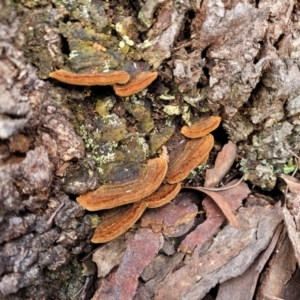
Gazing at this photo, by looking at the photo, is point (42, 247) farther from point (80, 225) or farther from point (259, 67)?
point (259, 67)

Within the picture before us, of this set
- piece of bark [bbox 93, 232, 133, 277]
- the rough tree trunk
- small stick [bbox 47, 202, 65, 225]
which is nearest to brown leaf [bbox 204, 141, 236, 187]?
the rough tree trunk

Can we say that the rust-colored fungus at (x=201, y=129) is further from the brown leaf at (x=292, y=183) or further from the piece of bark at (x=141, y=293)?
the piece of bark at (x=141, y=293)

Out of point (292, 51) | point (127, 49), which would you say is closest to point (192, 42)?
point (127, 49)

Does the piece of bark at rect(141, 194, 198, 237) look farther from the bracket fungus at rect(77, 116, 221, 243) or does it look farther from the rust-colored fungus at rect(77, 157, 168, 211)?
the rust-colored fungus at rect(77, 157, 168, 211)

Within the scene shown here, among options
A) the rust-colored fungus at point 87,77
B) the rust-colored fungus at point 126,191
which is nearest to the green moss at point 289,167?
the rust-colored fungus at point 126,191

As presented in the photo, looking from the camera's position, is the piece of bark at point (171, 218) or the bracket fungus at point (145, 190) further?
the piece of bark at point (171, 218)
